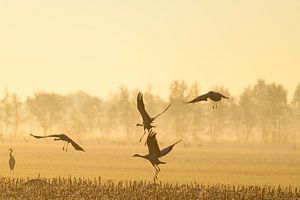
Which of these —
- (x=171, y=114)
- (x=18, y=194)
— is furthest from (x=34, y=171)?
(x=171, y=114)

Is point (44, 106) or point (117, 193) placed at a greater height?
point (44, 106)

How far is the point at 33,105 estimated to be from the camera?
142125 millimetres

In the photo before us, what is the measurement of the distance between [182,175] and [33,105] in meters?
103

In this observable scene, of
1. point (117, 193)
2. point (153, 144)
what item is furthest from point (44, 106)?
point (153, 144)

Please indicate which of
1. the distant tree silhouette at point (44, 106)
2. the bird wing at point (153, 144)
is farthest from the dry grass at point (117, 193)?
the distant tree silhouette at point (44, 106)

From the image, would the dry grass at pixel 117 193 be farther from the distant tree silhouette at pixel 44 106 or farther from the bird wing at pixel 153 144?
the distant tree silhouette at pixel 44 106

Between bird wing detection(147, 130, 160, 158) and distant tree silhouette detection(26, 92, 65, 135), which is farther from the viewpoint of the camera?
distant tree silhouette detection(26, 92, 65, 135)

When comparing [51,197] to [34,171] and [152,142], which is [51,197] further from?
[34,171]

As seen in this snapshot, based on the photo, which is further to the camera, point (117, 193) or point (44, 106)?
point (44, 106)

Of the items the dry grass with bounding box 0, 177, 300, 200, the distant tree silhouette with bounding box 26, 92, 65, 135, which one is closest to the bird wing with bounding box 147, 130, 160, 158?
the dry grass with bounding box 0, 177, 300, 200

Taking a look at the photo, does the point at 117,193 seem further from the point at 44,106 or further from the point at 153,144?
the point at 44,106

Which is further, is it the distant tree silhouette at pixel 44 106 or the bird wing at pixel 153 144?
the distant tree silhouette at pixel 44 106

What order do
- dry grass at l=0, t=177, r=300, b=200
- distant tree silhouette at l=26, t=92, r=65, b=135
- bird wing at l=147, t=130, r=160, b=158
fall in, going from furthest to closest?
distant tree silhouette at l=26, t=92, r=65, b=135 < dry grass at l=0, t=177, r=300, b=200 < bird wing at l=147, t=130, r=160, b=158

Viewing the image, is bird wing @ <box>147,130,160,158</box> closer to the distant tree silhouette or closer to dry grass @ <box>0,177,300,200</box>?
dry grass @ <box>0,177,300,200</box>
